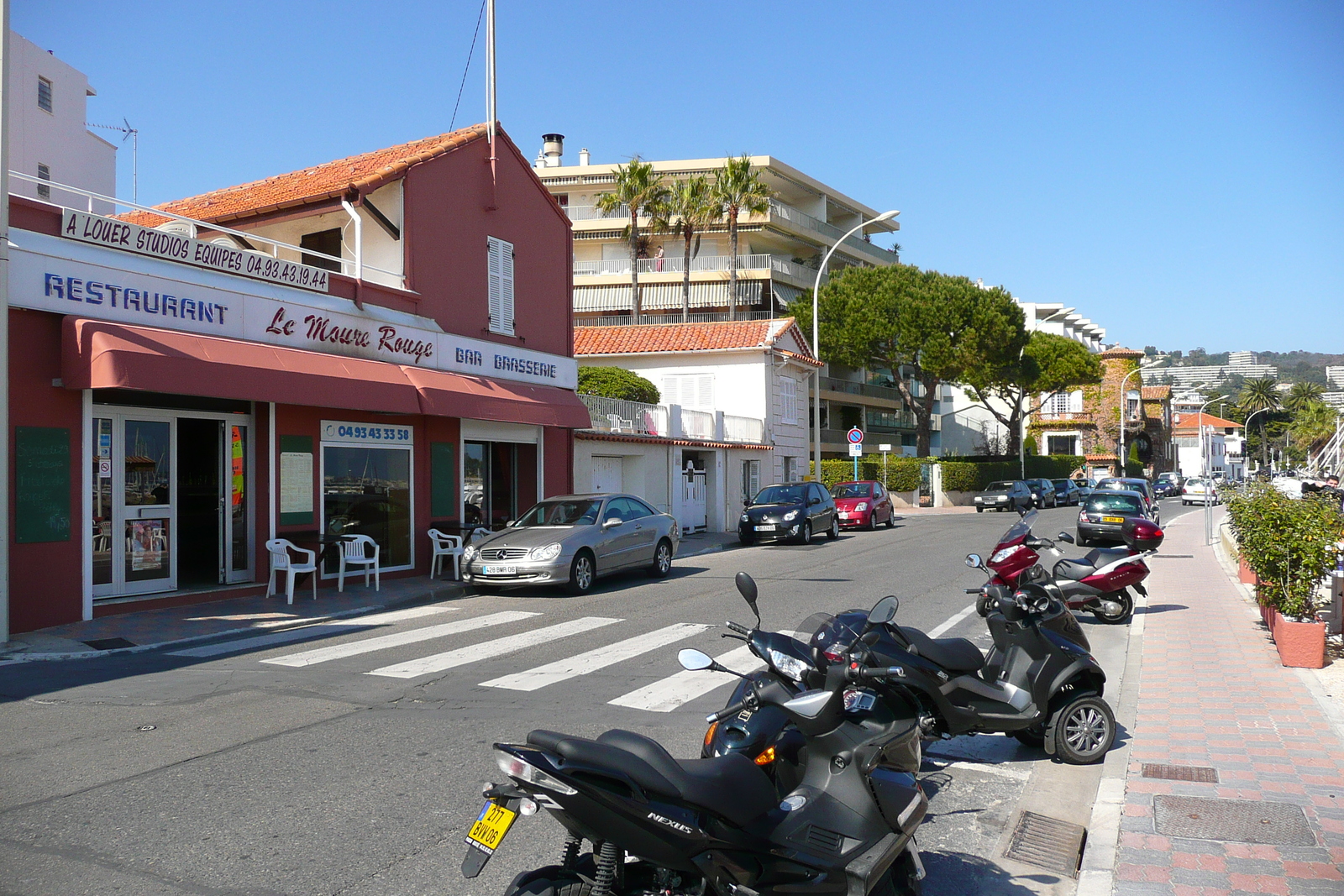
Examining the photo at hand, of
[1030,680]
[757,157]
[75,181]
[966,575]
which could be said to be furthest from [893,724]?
[757,157]

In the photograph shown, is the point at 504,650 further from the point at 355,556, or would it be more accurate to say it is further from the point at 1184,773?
the point at 1184,773

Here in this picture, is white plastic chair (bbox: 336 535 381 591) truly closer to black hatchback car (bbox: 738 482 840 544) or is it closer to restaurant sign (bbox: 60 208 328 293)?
restaurant sign (bbox: 60 208 328 293)

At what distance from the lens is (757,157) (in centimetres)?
5494

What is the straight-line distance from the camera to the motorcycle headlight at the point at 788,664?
3752mm

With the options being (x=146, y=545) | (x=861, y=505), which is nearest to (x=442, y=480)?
(x=146, y=545)

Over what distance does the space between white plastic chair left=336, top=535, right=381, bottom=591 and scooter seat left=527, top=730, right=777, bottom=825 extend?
1182 centimetres

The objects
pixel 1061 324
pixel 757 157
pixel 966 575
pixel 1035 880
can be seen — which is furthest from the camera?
pixel 1061 324

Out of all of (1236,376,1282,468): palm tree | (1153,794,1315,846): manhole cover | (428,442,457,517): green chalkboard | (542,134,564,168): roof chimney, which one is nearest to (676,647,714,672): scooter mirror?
(1153,794,1315,846): manhole cover

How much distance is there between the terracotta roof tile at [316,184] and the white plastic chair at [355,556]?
18.8ft

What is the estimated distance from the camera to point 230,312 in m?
13.6

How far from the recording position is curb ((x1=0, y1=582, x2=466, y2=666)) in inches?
384

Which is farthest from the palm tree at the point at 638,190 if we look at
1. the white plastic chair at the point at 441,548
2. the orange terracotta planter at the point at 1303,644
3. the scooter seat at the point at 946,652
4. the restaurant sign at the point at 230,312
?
the scooter seat at the point at 946,652

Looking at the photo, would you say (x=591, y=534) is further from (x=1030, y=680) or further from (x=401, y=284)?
(x=1030, y=680)

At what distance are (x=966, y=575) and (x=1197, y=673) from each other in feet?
26.4
